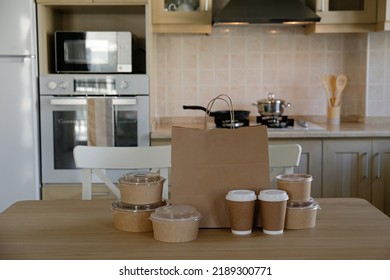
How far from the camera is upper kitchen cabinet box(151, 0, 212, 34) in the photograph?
3.49 meters

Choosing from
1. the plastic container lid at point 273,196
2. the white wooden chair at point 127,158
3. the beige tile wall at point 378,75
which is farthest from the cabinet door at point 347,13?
the plastic container lid at point 273,196

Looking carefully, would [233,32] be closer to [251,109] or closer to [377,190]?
[251,109]

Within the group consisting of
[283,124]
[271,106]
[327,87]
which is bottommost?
[283,124]

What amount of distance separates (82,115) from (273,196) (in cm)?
205

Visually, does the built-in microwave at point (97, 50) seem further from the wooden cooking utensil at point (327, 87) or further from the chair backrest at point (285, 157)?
the chair backrest at point (285, 157)

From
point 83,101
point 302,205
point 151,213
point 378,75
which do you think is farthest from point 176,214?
point 378,75

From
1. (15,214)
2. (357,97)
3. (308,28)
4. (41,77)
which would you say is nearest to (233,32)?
(308,28)

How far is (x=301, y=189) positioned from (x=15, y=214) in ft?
2.73

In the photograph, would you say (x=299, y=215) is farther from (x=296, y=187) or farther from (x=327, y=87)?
(x=327, y=87)

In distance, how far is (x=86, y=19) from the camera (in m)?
3.71

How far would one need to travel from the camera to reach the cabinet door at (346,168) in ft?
10.8

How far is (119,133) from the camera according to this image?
3328 mm

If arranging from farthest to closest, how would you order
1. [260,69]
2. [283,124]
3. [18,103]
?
[260,69] < [283,124] < [18,103]

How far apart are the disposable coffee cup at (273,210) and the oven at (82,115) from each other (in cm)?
190
